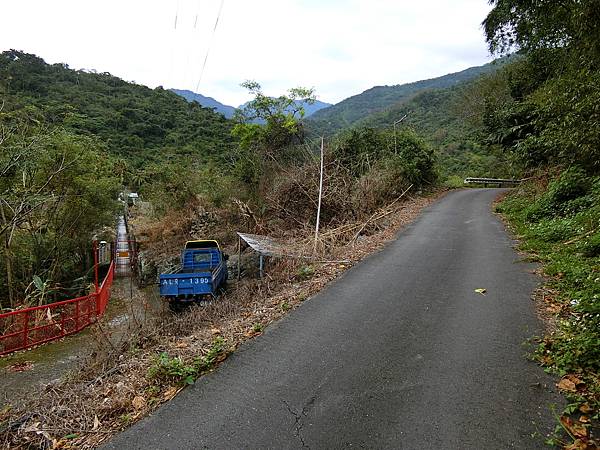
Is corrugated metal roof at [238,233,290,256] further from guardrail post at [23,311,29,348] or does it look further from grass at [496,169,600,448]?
guardrail post at [23,311,29,348]

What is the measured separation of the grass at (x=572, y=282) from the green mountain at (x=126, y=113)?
34.4m

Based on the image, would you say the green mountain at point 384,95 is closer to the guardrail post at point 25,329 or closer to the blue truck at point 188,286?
the blue truck at point 188,286

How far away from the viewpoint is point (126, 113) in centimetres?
5341

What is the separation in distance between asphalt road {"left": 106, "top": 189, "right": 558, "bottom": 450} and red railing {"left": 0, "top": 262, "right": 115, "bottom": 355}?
633cm

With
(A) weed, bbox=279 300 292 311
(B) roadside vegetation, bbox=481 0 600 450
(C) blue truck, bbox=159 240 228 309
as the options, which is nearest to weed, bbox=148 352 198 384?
(A) weed, bbox=279 300 292 311

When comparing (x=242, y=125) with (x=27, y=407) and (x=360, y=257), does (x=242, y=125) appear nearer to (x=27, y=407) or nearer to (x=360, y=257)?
(x=360, y=257)

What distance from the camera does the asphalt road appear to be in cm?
335

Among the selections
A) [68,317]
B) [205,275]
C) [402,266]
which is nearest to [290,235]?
[205,275]

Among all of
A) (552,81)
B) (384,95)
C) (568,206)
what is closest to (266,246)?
(568,206)

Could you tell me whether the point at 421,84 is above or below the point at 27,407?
above

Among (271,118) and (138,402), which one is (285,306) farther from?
(271,118)

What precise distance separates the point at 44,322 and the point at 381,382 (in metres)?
11.4

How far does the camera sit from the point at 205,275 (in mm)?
12578

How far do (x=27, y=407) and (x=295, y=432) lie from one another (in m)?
3.64
